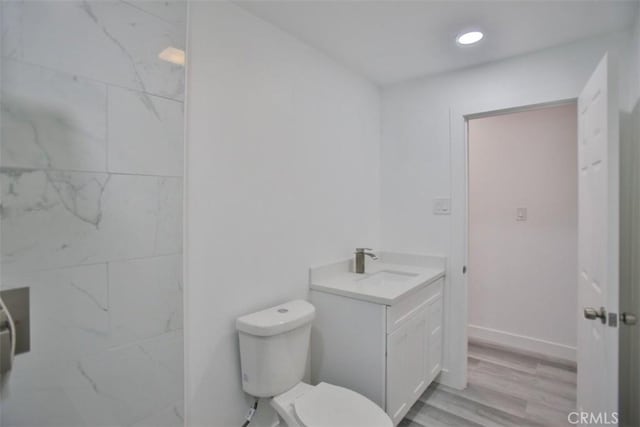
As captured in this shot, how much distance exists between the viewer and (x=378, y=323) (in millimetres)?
1723

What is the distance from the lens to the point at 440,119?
8.00ft

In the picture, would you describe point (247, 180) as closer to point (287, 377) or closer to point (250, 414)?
point (287, 377)

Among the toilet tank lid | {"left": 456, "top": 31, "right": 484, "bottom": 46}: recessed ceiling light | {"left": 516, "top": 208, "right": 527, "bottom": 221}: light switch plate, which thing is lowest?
the toilet tank lid

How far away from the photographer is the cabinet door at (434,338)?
Answer: 2195mm

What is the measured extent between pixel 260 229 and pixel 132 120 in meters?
0.79

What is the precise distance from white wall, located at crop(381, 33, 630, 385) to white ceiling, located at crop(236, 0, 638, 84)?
4.2 inches

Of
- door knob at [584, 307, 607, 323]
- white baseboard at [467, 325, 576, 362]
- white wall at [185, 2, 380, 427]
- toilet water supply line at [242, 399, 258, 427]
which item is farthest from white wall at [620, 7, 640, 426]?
toilet water supply line at [242, 399, 258, 427]

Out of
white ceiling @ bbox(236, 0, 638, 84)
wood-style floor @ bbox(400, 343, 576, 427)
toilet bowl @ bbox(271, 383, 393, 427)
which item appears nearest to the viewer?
toilet bowl @ bbox(271, 383, 393, 427)

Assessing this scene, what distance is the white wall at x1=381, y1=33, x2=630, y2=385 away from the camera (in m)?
2.00

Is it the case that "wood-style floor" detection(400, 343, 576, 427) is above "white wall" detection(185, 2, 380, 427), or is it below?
below

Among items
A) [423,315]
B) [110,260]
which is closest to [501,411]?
[423,315]

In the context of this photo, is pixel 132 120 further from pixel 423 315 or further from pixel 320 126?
pixel 423 315

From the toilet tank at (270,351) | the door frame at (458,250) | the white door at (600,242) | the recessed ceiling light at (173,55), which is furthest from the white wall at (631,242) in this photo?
the recessed ceiling light at (173,55)

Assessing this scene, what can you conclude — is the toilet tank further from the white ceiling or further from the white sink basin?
the white ceiling
